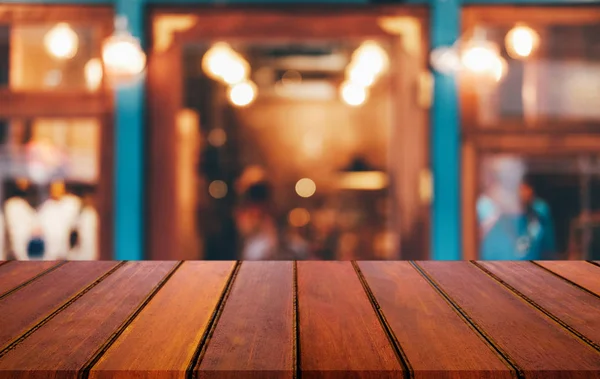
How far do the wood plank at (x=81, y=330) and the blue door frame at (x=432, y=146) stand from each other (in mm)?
2790

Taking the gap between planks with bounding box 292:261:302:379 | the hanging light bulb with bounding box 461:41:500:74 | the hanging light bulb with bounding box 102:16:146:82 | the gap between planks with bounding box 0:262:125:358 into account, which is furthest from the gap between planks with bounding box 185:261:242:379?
the hanging light bulb with bounding box 461:41:500:74

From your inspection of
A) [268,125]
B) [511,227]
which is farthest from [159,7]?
[268,125]

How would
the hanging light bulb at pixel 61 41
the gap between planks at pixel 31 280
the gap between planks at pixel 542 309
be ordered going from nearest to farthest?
the gap between planks at pixel 542 309, the gap between planks at pixel 31 280, the hanging light bulb at pixel 61 41

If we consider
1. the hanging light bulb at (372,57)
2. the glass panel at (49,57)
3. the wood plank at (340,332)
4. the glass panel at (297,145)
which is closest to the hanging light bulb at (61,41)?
the glass panel at (49,57)

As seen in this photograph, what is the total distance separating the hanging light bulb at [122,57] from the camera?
13.0 ft

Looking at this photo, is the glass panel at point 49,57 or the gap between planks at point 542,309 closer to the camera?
the gap between planks at point 542,309

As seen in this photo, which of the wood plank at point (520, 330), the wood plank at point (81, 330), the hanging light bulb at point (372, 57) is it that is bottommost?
the wood plank at point (520, 330)

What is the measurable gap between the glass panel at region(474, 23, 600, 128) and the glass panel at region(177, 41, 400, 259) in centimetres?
230

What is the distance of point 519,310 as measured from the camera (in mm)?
1237

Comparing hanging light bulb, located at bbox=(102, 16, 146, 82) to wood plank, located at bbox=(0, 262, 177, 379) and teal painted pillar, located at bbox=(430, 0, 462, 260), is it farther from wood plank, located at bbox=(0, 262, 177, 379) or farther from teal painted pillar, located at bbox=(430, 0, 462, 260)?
wood plank, located at bbox=(0, 262, 177, 379)

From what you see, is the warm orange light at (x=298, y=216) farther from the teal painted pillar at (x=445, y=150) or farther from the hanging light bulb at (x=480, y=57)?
the hanging light bulb at (x=480, y=57)

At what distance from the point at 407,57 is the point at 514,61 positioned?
0.82 meters

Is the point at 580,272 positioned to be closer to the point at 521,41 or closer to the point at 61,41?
the point at 521,41

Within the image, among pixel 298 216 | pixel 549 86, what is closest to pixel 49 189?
pixel 549 86
